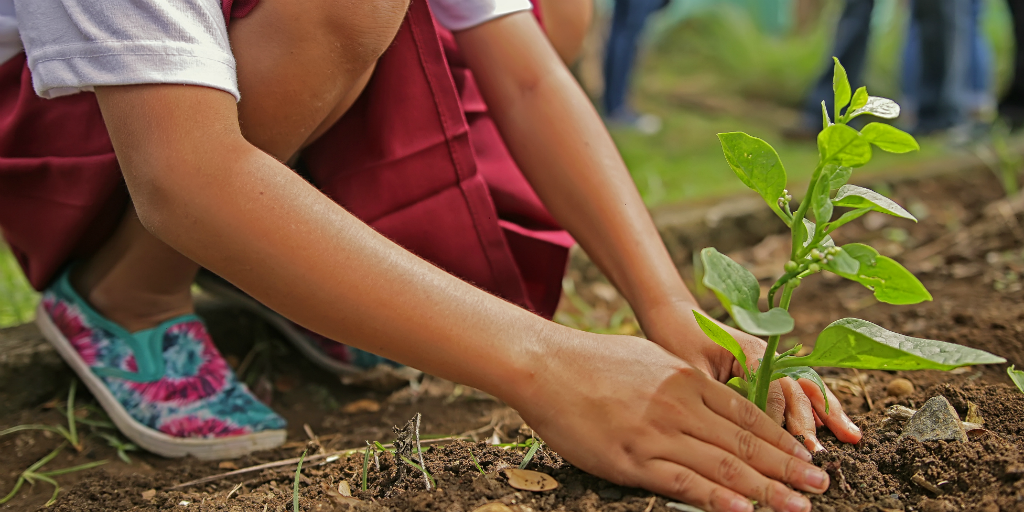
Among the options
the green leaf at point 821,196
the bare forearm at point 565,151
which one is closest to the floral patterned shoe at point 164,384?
the bare forearm at point 565,151

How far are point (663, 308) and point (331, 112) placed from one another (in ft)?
2.14

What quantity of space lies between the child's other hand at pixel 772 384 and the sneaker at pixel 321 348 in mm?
710

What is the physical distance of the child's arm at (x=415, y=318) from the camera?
909 mm

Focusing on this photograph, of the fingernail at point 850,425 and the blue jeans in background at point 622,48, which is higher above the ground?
the fingernail at point 850,425

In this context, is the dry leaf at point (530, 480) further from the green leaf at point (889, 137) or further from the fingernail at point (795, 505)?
the green leaf at point (889, 137)

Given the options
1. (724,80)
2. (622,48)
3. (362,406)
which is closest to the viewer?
(362,406)

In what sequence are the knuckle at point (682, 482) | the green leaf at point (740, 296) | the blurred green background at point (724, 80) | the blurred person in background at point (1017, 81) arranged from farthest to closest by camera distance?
the blurred person in background at point (1017, 81) < the blurred green background at point (724, 80) < the knuckle at point (682, 482) < the green leaf at point (740, 296)

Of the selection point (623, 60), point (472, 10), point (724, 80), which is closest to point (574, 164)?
point (472, 10)

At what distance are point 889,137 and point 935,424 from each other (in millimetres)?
457

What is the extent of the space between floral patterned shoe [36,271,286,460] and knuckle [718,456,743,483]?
84 centimetres

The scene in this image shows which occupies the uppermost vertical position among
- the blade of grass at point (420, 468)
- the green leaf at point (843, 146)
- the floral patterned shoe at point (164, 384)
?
the green leaf at point (843, 146)

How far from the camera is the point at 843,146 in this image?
887mm

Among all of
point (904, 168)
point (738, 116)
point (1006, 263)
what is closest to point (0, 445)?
point (1006, 263)

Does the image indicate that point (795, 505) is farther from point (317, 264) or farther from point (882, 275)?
point (317, 264)
